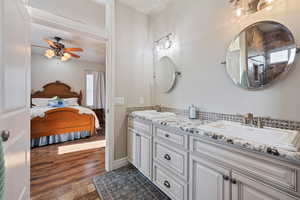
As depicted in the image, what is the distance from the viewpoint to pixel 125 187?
1712mm

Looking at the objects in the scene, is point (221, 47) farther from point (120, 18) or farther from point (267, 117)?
point (120, 18)

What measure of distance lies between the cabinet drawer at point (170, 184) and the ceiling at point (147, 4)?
2.47 m

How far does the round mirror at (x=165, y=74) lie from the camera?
6.96 ft

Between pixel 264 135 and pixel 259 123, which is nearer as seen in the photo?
pixel 264 135

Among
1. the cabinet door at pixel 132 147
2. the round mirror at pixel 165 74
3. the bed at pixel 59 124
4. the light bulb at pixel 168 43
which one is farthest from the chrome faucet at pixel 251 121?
the bed at pixel 59 124

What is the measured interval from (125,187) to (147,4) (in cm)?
283

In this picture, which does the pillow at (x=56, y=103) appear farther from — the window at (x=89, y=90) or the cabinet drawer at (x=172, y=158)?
the cabinet drawer at (x=172, y=158)

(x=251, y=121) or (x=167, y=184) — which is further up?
(x=251, y=121)

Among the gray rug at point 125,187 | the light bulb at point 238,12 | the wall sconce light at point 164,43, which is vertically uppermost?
the wall sconce light at point 164,43

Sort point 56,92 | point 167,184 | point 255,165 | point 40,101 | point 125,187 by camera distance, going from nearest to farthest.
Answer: point 255,165 < point 167,184 < point 125,187 < point 40,101 < point 56,92

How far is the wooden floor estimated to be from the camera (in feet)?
5.25

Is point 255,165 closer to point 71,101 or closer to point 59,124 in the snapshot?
point 59,124

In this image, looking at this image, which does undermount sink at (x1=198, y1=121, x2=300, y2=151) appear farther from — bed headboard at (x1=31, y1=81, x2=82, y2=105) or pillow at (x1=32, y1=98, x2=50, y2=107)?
bed headboard at (x1=31, y1=81, x2=82, y2=105)

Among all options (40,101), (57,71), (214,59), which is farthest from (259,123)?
(57,71)
